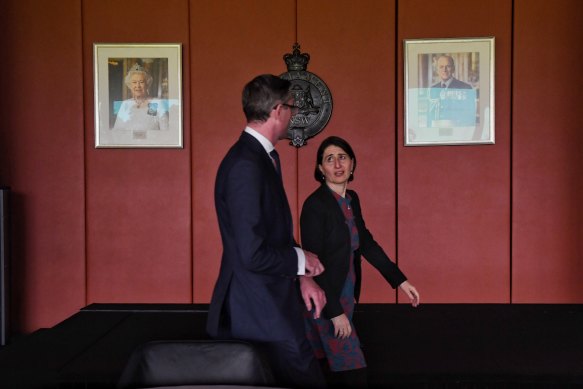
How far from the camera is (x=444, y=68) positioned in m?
4.07

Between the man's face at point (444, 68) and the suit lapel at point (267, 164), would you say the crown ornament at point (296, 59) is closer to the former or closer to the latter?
the man's face at point (444, 68)

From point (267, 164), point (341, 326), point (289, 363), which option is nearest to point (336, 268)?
point (341, 326)

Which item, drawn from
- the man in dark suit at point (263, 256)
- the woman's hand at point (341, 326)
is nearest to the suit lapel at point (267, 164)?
the man in dark suit at point (263, 256)

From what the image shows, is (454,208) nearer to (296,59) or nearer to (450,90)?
(450,90)

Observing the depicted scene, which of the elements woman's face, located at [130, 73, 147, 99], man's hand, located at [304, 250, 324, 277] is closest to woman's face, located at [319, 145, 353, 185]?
man's hand, located at [304, 250, 324, 277]

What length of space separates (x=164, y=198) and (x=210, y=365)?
2.98 metres

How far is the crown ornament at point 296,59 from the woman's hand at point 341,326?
8.05 ft

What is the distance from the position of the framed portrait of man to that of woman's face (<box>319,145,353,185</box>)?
191 cm

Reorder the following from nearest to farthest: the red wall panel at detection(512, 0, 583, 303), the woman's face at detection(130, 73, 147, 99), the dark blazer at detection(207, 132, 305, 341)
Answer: the dark blazer at detection(207, 132, 305, 341)
the red wall panel at detection(512, 0, 583, 303)
the woman's face at detection(130, 73, 147, 99)

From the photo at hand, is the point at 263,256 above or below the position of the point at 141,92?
below

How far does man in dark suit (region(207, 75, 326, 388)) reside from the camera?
1.65 m

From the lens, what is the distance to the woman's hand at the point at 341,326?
2.06 metres

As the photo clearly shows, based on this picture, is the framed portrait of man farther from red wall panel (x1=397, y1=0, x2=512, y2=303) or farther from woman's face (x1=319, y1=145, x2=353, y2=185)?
woman's face (x1=319, y1=145, x2=353, y2=185)

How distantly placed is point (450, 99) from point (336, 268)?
2.39m
